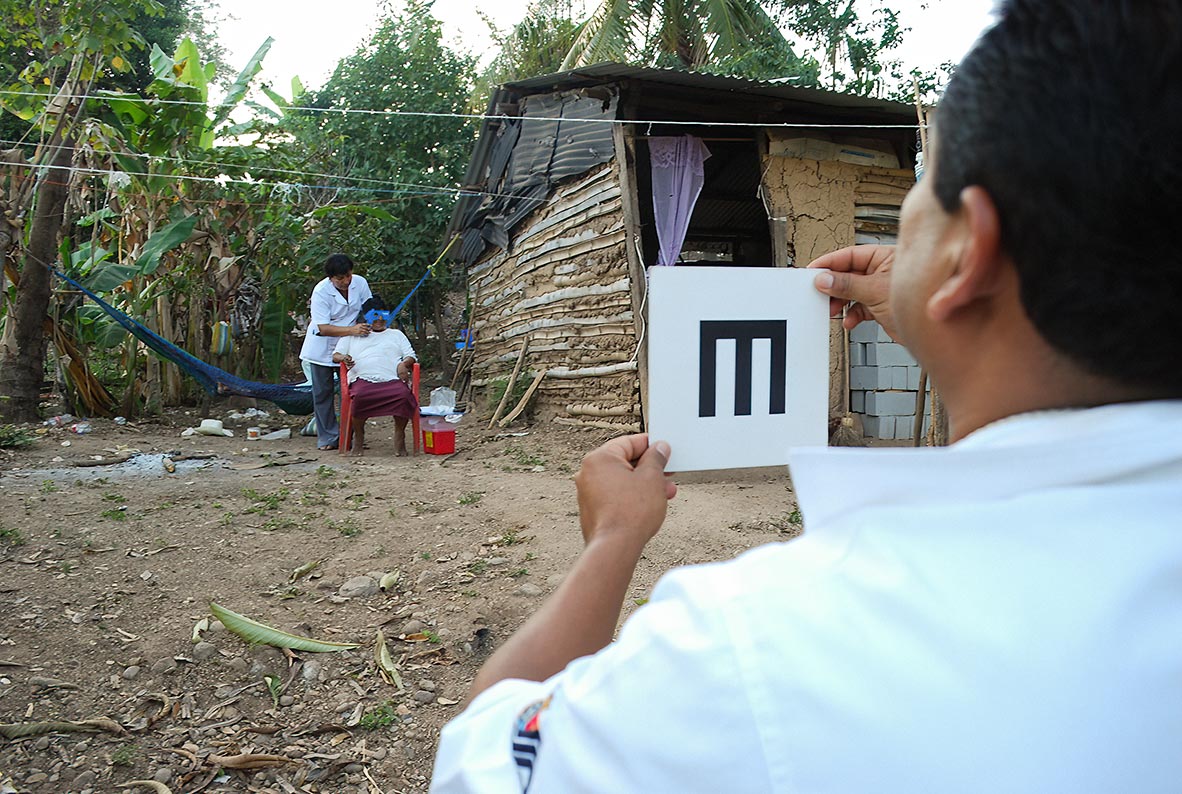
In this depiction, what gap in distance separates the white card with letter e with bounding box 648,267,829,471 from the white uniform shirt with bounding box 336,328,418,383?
220 inches

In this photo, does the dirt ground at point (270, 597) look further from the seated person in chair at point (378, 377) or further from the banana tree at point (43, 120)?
the banana tree at point (43, 120)

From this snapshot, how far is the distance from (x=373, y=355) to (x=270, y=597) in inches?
147

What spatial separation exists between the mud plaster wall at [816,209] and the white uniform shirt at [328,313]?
370 cm

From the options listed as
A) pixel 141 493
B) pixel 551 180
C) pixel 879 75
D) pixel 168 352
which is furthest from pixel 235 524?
pixel 879 75

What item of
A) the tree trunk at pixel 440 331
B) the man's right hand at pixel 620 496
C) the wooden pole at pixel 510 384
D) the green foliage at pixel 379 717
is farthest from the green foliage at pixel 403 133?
the man's right hand at pixel 620 496

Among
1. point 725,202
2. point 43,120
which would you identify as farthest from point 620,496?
point 725,202

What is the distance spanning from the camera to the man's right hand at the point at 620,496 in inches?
36.5

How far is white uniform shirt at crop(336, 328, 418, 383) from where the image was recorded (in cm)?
683

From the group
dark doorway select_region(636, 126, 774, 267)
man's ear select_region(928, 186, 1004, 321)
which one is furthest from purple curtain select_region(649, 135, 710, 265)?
man's ear select_region(928, 186, 1004, 321)

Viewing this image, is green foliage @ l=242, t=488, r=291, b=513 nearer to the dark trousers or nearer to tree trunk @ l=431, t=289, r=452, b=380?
the dark trousers

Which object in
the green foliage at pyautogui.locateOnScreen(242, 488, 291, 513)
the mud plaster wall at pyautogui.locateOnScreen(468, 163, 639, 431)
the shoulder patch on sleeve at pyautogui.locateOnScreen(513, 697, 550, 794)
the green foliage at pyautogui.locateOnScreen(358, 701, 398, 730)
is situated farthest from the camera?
the mud plaster wall at pyautogui.locateOnScreen(468, 163, 639, 431)

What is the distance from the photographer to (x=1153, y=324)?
538 mm

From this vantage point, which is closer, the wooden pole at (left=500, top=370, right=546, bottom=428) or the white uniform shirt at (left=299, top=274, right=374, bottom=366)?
the white uniform shirt at (left=299, top=274, right=374, bottom=366)

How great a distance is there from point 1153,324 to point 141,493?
554cm
